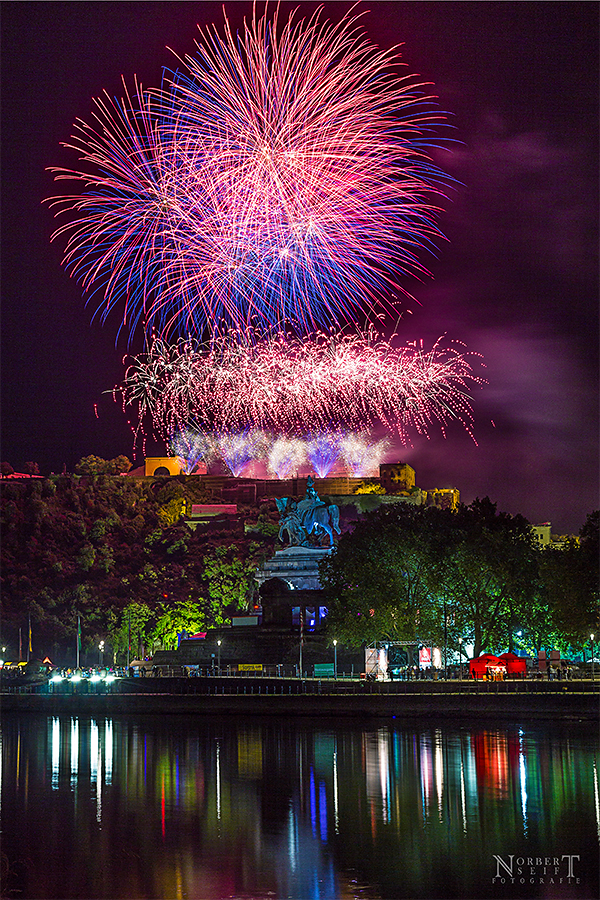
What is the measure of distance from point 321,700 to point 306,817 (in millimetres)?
26291

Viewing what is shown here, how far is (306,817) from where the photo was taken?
25594 millimetres

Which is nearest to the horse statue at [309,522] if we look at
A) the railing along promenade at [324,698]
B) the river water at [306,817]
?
the railing along promenade at [324,698]

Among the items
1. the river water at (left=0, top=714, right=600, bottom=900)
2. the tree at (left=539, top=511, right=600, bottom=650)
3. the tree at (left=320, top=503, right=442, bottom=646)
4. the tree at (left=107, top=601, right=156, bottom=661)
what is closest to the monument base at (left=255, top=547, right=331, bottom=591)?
the tree at (left=320, top=503, right=442, bottom=646)

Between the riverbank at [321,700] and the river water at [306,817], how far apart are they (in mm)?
4626

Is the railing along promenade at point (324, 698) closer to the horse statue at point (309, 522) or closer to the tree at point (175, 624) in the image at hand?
the horse statue at point (309, 522)

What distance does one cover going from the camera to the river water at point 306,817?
1933cm

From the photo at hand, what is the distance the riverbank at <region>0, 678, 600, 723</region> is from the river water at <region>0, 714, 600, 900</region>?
4.63 meters

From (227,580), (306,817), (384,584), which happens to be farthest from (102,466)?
(306,817)

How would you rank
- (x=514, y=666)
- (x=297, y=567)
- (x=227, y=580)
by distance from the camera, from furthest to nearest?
(x=227, y=580) < (x=297, y=567) < (x=514, y=666)

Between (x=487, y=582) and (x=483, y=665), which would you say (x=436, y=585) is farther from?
(x=483, y=665)

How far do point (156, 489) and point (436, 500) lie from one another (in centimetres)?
3969

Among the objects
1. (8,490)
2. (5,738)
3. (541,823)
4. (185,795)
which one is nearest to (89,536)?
(8,490)

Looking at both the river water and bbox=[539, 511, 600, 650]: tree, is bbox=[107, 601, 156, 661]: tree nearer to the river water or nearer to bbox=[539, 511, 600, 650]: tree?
bbox=[539, 511, 600, 650]: tree

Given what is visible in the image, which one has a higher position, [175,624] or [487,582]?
[487,582]
